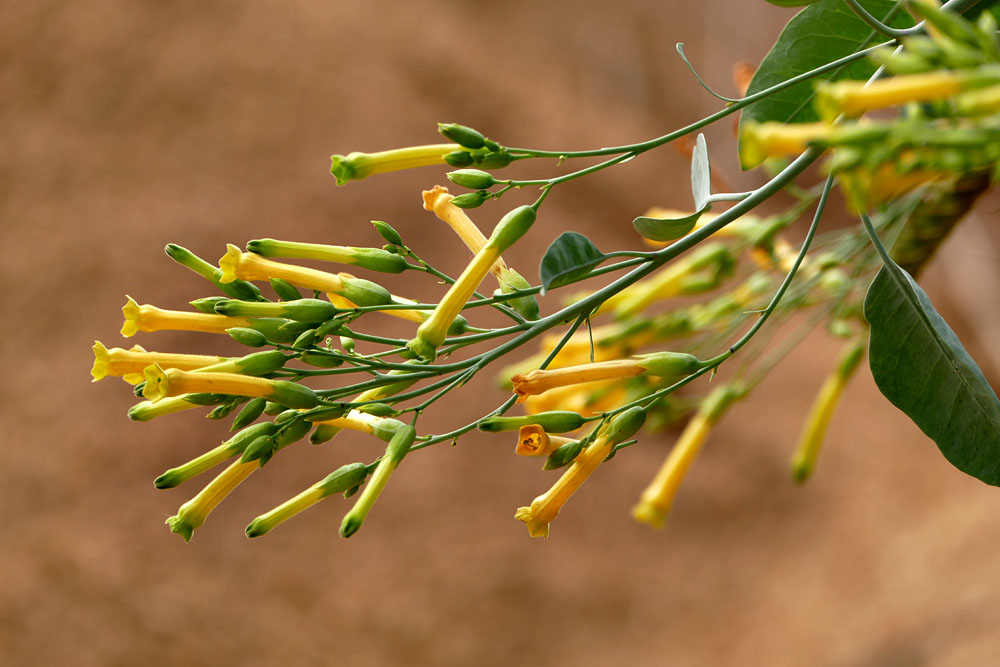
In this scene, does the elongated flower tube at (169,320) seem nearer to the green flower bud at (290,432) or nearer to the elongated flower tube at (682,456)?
the green flower bud at (290,432)

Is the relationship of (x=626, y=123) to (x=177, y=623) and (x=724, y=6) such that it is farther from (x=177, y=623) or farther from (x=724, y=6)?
(x=177, y=623)

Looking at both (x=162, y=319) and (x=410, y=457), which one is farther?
(x=410, y=457)

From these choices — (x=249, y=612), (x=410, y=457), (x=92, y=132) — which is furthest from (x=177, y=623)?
(x=92, y=132)

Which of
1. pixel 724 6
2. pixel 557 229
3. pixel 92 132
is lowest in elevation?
pixel 557 229

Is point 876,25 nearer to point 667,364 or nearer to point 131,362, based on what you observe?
point 667,364

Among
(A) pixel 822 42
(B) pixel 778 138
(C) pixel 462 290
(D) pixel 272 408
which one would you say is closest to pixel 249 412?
(D) pixel 272 408

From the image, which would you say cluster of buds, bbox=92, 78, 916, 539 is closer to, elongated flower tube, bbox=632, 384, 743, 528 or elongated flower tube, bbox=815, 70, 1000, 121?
elongated flower tube, bbox=815, 70, 1000, 121
